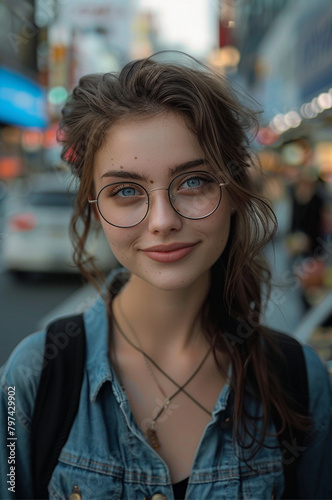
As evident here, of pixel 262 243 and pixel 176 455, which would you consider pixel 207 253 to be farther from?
pixel 176 455

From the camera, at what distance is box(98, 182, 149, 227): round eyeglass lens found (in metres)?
1.10

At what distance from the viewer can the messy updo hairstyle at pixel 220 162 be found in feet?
3.58

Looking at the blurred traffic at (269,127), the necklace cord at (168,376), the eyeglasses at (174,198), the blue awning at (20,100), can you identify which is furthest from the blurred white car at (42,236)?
the blue awning at (20,100)

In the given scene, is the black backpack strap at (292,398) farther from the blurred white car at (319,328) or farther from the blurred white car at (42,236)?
the blurred white car at (42,236)

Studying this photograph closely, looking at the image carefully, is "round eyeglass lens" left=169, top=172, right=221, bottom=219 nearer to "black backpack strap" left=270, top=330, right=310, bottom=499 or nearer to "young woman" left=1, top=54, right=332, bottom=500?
"young woman" left=1, top=54, right=332, bottom=500

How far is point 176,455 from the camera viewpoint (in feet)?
3.95

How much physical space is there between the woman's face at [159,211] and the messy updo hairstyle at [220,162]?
29mm

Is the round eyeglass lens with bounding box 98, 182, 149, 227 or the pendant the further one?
the pendant

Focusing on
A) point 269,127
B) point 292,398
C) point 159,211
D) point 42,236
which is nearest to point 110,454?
point 292,398

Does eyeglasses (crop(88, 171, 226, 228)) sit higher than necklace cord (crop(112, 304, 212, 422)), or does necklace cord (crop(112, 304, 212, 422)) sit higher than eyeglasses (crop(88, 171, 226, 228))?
eyeglasses (crop(88, 171, 226, 228))

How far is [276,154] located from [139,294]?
475 inches

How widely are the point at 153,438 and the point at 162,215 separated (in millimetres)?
574

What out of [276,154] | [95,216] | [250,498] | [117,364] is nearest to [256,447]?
[250,498]

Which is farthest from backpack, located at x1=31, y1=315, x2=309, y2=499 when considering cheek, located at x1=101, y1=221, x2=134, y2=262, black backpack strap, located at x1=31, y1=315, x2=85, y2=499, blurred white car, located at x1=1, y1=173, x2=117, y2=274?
blurred white car, located at x1=1, y1=173, x2=117, y2=274
